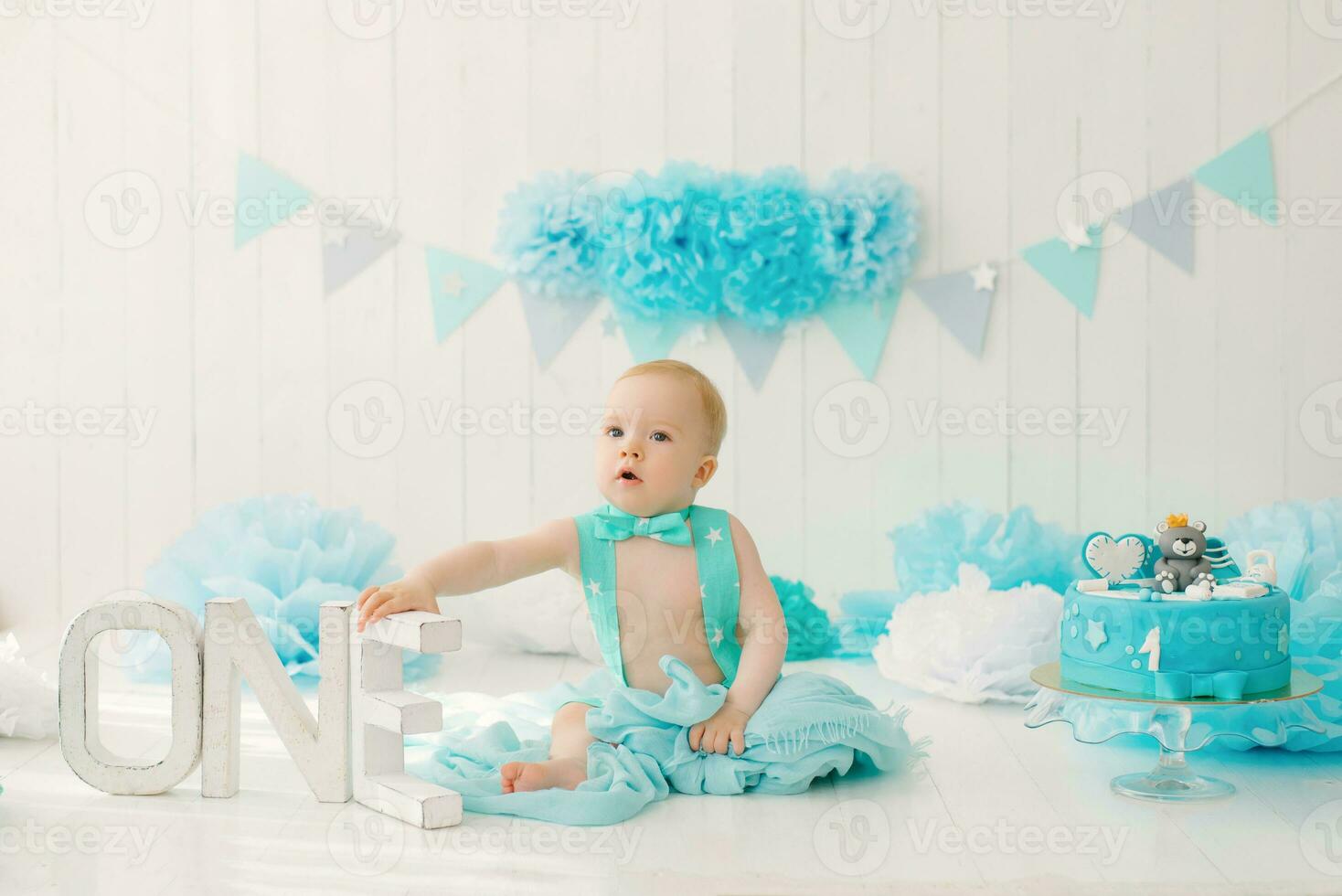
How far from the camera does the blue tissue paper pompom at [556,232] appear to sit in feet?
9.61

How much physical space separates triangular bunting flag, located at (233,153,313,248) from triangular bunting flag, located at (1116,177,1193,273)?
1.92 meters

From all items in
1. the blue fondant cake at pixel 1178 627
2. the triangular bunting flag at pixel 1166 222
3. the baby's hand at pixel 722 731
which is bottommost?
the baby's hand at pixel 722 731

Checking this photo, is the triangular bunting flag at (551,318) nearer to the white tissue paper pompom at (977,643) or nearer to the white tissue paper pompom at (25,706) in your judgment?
the white tissue paper pompom at (977,643)

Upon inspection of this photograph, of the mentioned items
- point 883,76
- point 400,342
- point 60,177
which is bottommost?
point 400,342

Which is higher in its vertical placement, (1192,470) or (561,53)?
(561,53)

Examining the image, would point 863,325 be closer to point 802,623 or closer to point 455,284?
point 802,623

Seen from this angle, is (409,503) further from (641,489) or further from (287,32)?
(641,489)

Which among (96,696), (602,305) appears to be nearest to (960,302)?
(602,305)

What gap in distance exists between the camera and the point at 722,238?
113 inches

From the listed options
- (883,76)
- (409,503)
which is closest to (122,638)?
(409,503)

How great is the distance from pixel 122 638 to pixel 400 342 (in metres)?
0.90

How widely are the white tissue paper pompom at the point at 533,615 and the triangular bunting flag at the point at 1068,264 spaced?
1.29 m

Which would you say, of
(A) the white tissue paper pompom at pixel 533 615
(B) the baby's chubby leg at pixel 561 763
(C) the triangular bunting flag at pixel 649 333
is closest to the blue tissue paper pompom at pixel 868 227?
(C) the triangular bunting flag at pixel 649 333

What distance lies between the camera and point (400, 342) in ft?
10.0
